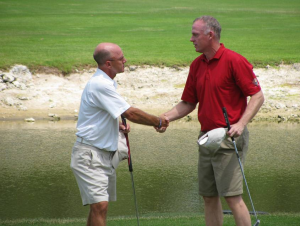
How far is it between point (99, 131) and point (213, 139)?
1.09m

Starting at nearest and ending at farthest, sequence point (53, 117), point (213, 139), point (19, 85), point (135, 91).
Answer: point (213, 139)
point (53, 117)
point (19, 85)
point (135, 91)

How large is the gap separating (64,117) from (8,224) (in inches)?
412

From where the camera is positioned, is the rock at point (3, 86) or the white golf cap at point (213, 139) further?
the rock at point (3, 86)

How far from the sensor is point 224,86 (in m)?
5.93

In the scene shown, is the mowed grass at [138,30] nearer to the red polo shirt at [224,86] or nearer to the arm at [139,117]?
the arm at [139,117]

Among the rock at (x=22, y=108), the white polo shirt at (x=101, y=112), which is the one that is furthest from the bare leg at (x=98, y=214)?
the rock at (x=22, y=108)

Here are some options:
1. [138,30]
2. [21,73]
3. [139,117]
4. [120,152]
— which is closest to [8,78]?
[21,73]

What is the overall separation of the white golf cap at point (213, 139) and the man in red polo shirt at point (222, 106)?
87 millimetres

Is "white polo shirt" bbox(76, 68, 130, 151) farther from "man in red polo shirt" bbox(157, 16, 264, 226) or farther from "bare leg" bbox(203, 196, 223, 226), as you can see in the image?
"bare leg" bbox(203, 196, 223, 226)

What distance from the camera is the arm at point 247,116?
5789mm

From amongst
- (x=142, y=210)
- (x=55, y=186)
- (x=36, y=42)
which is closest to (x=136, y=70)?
(x=36, y=42)

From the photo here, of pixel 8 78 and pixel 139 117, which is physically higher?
pixel 139 117

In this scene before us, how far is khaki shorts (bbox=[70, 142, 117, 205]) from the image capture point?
586 centimetres

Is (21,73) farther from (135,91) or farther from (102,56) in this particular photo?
(102,56)
